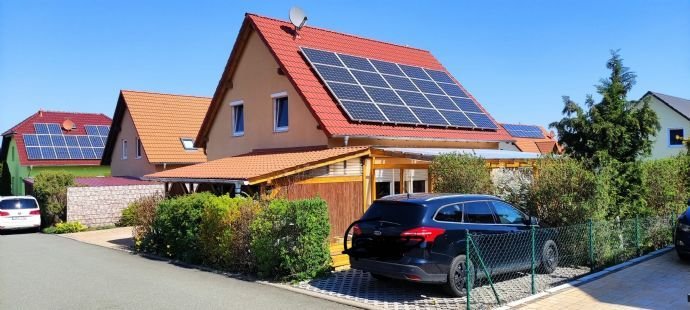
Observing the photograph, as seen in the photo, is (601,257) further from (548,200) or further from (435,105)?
(435,105)

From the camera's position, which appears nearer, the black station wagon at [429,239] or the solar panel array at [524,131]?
the black station wagon at [429,239]

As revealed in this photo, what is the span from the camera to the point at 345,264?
11.5 meters

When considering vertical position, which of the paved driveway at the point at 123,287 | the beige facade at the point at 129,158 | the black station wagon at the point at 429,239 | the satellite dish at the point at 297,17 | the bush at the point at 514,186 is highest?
the satellite dish at the point at 297,17

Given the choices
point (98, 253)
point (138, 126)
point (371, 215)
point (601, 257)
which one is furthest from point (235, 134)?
point (601, 257)

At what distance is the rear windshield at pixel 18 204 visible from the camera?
21594mm

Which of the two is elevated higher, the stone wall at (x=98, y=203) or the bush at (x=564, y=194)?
the bush at (x=564, y=194)

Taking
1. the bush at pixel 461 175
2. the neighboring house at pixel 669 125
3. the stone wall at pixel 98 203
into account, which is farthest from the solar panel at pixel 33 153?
the neighboring house at pixel 669 125

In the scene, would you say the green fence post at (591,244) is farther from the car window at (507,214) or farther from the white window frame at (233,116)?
the white window frame at (233,116)

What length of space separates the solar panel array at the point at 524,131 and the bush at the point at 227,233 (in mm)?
25640

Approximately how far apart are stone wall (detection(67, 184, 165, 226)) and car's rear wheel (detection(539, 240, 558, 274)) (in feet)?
57.1

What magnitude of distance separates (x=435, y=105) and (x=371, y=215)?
10.7m

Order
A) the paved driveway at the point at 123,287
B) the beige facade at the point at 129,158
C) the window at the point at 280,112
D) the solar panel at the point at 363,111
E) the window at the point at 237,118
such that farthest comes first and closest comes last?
the beige facade at the point at 129,158 → the window at the point at 237,118 → the window at the point at 280,112 → the solar panel at the point at 363,111 → the paved driveway at the point at 123,287

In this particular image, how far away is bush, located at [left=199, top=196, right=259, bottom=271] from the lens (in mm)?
11164

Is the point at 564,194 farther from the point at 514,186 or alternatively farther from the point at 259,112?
the point at 259,112
